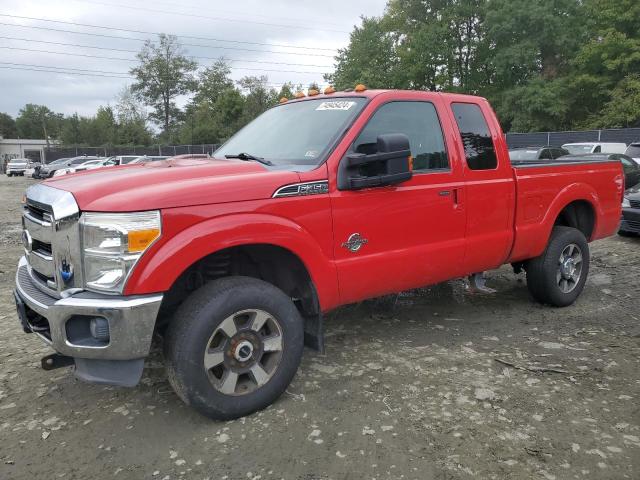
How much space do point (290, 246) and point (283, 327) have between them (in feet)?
1.63

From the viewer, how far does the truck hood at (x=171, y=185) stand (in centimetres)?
279

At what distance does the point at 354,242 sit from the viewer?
354cm

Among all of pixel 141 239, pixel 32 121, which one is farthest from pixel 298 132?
pixel 32 121

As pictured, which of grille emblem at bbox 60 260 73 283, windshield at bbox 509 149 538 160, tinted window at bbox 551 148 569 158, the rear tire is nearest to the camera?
grille emblem at bbox 60 260 73 283

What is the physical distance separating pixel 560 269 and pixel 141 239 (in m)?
4.06

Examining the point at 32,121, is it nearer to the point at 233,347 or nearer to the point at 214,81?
the point at 214,81

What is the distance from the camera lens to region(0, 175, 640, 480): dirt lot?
274 centimetres

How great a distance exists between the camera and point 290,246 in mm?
3215

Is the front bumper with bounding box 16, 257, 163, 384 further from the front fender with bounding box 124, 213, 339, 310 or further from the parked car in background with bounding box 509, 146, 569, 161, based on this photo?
the parked car in background with bounding box 509, 146, 569, 161

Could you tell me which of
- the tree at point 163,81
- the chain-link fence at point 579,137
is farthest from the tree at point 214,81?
the chain-link fence at point 579,137

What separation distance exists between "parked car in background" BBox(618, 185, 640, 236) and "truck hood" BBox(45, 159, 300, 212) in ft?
24.9

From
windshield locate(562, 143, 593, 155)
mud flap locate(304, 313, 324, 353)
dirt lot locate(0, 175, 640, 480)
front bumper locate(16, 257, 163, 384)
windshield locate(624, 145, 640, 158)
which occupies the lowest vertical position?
dirt lot locate(0, 175, 640, 480)

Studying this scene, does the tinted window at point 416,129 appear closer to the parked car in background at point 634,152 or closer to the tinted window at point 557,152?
the tinted window at point 557,152

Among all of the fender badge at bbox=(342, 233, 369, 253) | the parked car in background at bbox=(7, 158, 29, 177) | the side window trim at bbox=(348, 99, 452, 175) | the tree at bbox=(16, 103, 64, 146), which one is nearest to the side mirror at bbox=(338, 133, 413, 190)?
the side window trim at bbox=(348, 99, 452, 175)
